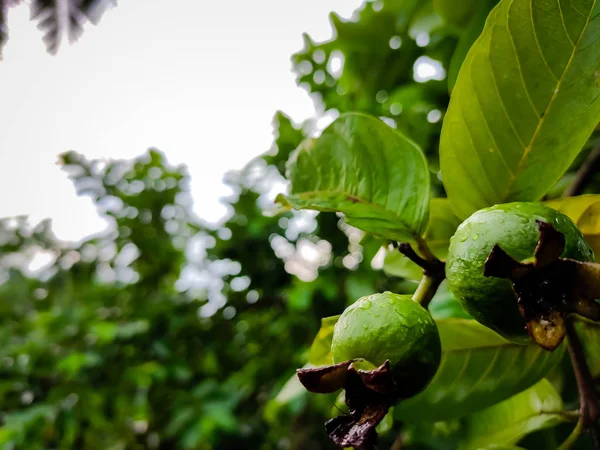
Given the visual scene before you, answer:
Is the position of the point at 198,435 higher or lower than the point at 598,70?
lower

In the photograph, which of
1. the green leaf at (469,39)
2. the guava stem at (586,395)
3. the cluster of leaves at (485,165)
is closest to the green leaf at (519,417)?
the cluster of leaves at (485,165)

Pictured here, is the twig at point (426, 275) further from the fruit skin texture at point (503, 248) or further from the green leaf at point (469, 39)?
the green leaf at point (469, 39)

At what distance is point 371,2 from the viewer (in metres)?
1.38

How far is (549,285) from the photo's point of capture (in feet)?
1.24

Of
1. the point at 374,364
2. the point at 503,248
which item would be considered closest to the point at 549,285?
the point at 503,248

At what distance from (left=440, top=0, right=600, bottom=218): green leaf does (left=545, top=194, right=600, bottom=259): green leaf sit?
0.19 feet

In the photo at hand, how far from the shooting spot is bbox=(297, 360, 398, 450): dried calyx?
1.26 feet

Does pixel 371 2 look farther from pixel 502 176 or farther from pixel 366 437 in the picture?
pixel 366 437

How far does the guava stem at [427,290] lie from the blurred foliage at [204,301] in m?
0.62

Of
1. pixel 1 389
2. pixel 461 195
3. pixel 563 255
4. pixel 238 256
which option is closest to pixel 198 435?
pixel 238 256

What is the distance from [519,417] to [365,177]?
486 millimetres

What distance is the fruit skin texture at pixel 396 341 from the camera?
0.41m

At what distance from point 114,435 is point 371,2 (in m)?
2.50

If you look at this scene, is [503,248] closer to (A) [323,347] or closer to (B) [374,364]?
(B) [374,364]
